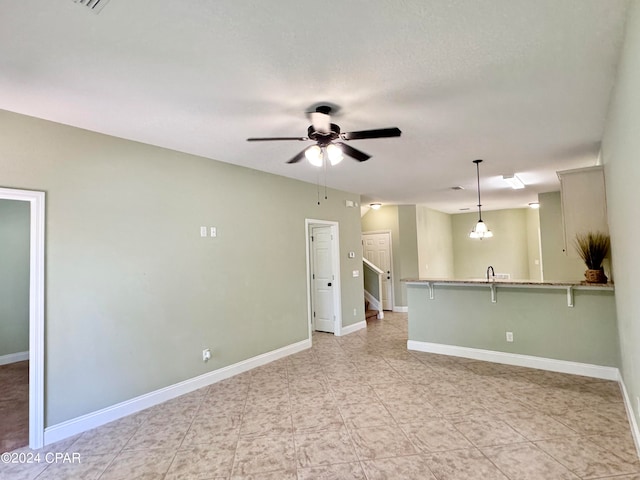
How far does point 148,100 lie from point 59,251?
5.07 feet

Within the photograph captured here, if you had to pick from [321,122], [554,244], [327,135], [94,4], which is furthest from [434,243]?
[94,4]

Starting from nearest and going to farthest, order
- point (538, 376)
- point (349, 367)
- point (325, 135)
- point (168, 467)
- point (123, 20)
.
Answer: point (123, 20), point (168, 467), point (325, 135), point (538, 376), point (349, 367)

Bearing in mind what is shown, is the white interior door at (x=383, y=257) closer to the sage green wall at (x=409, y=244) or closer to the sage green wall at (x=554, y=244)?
the sage green wall at (x=409, y=244)

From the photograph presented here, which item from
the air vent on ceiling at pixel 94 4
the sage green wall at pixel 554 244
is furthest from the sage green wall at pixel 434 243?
the air vent on ceiling at pixel 94 4

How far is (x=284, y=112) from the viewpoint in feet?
9.20

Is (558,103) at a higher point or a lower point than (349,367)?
higher

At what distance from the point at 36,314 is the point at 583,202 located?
5419 millimetres

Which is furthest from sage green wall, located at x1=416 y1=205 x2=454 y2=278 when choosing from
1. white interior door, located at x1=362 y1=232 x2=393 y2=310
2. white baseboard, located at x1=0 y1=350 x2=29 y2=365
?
white baseboard, located at x1=0 y1=350 x2=29 y2=365

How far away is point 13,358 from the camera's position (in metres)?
4.99

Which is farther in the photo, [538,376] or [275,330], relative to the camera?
[275,330]

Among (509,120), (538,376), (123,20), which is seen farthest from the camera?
(538,376)

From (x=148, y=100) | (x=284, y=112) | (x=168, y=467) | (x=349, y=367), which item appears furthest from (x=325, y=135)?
(x=349, y=367)

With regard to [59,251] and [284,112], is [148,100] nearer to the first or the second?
[284,112]

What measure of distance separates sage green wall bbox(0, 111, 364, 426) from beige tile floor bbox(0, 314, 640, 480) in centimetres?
46
